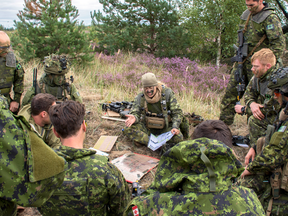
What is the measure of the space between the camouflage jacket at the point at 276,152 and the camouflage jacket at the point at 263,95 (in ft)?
3.28

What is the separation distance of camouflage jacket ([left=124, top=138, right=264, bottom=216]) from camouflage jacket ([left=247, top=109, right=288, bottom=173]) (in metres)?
1.11

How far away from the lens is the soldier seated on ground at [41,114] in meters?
2.98

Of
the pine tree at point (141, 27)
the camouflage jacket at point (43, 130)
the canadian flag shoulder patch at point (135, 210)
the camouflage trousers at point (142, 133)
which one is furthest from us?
the pine tree at point (141, 27)

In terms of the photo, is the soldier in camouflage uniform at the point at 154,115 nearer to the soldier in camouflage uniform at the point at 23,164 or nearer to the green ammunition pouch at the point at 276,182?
the green ammunition pouch at the point at 276,182

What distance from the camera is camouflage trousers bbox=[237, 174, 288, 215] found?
84.9 inches

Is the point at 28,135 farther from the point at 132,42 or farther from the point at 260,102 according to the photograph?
the point at 132,42

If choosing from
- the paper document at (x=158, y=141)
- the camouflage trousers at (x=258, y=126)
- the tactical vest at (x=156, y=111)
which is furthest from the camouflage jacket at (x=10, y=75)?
the camouflage trousers at (x=258, y=126)

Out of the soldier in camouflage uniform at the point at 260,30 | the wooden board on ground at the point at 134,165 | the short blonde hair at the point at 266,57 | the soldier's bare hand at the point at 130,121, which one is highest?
the soldier in camouflage uniform at the point at 260,30

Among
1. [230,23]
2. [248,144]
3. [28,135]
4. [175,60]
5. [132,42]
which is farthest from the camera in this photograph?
[132,42]

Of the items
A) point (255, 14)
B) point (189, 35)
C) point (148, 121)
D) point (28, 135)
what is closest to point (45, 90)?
point (148, 121)

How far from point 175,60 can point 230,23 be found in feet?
8.68

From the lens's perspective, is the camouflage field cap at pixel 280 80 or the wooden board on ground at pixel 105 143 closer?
the camouflage field cap at pixel 280 80

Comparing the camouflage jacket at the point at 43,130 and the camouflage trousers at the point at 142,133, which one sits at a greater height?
the camouflage jacket at the point at 43,130

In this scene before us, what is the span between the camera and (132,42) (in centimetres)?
1050
